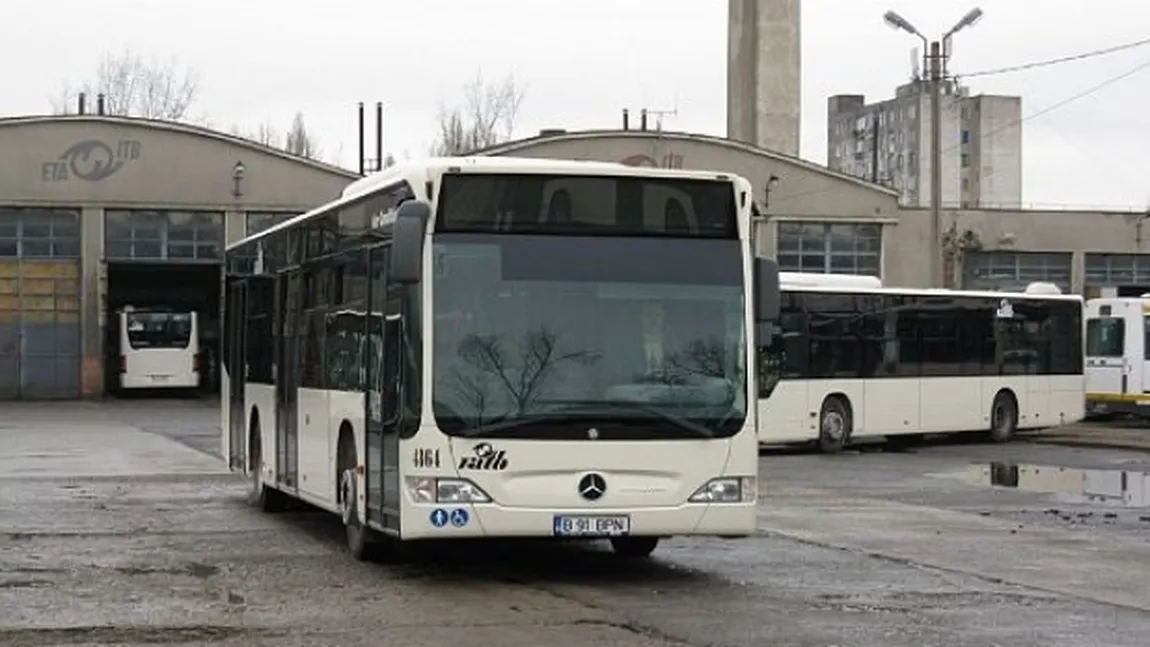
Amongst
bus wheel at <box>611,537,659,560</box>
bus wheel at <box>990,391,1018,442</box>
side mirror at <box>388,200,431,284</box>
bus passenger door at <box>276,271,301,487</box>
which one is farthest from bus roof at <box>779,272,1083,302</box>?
side mirror at <box>388,200,431,284</box>

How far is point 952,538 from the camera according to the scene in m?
16.3

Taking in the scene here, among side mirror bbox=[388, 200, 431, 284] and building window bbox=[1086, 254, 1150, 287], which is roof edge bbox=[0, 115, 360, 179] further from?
side mirror bbox=[388, 200, 431, 284]

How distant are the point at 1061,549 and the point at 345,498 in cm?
627

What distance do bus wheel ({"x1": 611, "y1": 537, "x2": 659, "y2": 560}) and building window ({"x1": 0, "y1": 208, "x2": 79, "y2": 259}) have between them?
3967 cm

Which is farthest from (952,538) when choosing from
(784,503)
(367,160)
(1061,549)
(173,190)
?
(367,160)

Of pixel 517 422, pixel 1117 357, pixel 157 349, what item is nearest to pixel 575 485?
pixel 517 422

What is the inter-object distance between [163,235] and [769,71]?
21.5m

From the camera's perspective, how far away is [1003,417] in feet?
111

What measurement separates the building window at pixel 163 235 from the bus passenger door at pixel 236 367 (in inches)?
1260

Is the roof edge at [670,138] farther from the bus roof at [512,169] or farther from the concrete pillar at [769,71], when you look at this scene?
the bus roof at [512,169]

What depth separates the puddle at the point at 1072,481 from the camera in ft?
71.4

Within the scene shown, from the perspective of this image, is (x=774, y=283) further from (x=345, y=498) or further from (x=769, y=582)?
(x=345, y=498)

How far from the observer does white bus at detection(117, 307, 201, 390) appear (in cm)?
5438

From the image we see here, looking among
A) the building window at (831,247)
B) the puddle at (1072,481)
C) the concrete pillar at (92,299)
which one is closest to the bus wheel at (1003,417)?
the puddle at (1072,481)
